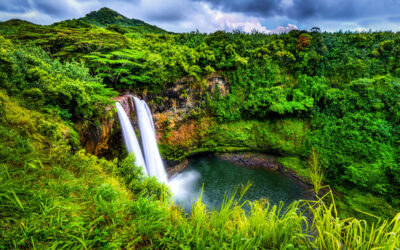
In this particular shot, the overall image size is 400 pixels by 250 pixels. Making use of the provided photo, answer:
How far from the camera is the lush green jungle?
1.75m

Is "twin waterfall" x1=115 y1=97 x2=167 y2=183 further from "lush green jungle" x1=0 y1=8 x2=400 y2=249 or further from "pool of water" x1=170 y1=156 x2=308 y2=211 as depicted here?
"pool of water" x1=170 y1=156 x2=308 y2=211

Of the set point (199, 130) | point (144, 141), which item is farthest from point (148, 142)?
point (199, 130)

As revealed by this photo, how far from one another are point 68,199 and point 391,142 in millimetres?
15193

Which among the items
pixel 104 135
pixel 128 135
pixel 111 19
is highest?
pixel 111 19

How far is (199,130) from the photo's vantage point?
13.7 meters

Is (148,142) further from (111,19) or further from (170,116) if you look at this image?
(111,19)

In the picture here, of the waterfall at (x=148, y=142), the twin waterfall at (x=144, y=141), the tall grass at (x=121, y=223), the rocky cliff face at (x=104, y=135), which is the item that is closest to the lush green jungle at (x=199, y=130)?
the tall grass at (x=121, y=223)

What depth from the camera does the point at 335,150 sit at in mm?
10742

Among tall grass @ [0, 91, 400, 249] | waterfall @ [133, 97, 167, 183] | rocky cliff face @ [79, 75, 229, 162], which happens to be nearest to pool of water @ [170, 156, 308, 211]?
waterfall @ [133, 97, 167, 183]

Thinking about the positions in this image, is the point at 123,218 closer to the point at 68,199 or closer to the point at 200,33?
the point at 68,199

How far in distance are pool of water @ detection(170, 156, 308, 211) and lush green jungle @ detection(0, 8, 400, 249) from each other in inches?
36.8

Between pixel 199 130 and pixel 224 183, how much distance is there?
4803 mm

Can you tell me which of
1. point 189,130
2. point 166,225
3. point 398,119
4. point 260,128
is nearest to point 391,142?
point 398,119

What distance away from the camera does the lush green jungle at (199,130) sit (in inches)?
69.1
